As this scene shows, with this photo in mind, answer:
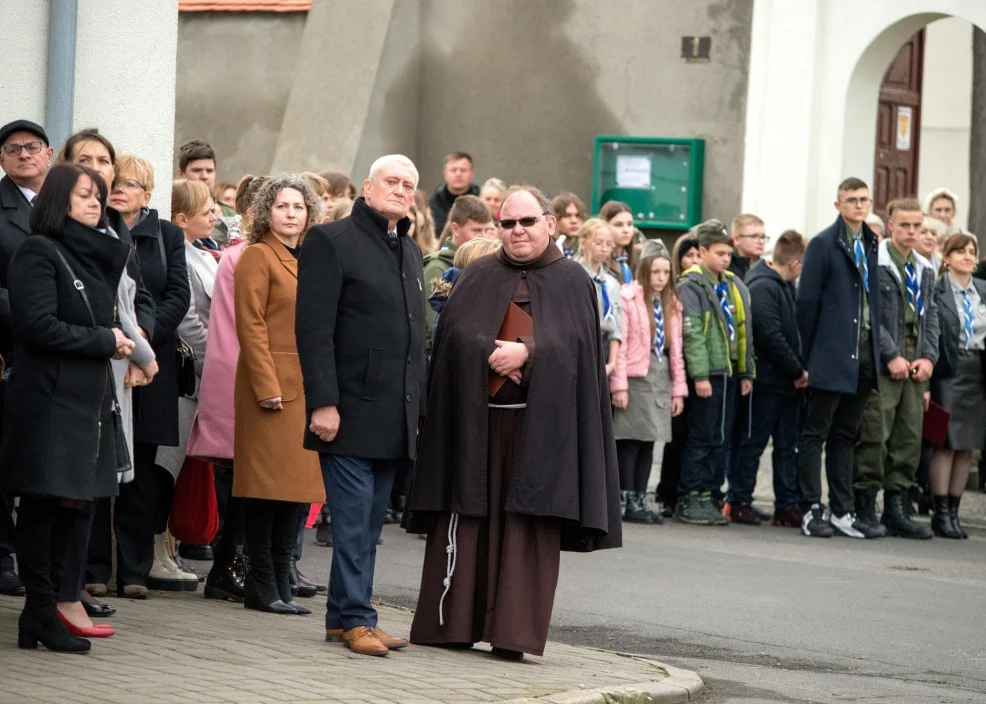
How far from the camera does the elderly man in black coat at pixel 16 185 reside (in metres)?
8.46

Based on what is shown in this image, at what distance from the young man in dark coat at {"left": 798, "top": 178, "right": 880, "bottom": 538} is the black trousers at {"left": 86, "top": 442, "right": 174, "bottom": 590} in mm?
5839

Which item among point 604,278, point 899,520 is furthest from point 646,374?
point 899,520

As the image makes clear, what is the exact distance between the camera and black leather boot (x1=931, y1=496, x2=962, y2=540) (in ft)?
46.3

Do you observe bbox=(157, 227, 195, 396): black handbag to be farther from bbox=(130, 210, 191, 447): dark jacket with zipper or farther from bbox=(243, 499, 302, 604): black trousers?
bbox=(243, 499, 302, 604): black trousers

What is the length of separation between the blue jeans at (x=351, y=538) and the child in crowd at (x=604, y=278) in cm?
552

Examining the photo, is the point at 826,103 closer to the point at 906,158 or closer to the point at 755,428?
the point at 906,158

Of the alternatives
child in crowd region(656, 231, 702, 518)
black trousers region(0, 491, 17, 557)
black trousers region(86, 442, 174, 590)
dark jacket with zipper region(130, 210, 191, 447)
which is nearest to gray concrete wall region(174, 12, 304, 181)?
child in crowd region(656, 231, 702, 518)

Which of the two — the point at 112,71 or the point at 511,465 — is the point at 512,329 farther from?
the point at 112,71

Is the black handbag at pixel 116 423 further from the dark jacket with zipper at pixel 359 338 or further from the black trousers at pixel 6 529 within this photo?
the black trousers at pixel 6 529

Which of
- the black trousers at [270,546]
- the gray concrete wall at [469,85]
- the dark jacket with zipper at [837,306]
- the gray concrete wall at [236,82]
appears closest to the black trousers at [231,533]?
the black trousers at [270,546]

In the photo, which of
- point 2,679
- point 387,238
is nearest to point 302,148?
point 387,238

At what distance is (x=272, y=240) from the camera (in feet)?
29.9

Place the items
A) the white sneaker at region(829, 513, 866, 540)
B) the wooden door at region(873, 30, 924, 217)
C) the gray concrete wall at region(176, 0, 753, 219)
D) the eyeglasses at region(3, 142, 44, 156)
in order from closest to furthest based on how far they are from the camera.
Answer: the eyeglasses at region(3, 142, 44, 156) < the white sneaker at region(829, 513, 866, 540) < the gray concrete wall at region(176, 0, 753, 219) < the wooden door at region(873, 30, 924, 217)

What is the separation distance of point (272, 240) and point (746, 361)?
6.01 meters
